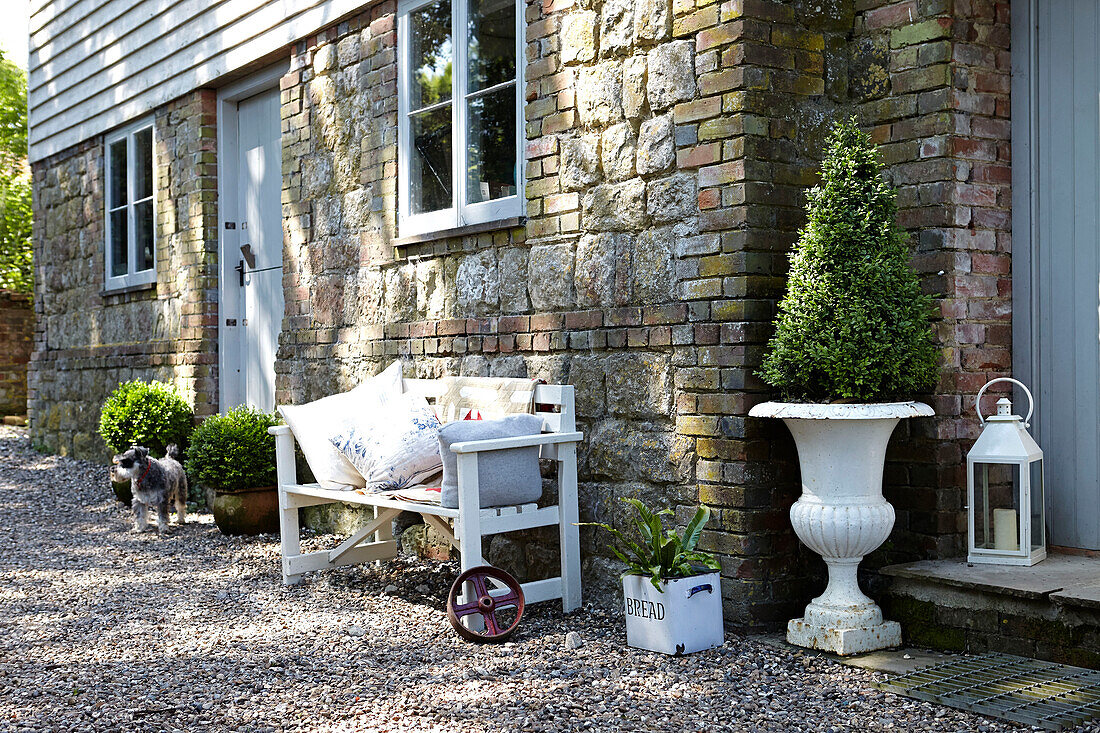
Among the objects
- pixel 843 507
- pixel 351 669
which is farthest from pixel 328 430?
pixel 843 507

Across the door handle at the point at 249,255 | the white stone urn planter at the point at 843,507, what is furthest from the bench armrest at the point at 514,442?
the door handle at the point at 249,255

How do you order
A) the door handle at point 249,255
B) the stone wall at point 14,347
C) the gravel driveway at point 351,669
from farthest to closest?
the stone wall at point 14,347
the door handle at point 249,255
the gravel driveway at point 351,669

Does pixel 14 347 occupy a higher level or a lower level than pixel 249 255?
lower

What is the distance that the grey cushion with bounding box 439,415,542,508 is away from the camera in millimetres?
4008

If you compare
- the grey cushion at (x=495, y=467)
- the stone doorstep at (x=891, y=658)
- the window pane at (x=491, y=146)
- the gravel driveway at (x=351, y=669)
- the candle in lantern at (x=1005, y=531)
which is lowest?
the gravel driveway at (x=351, y=669)

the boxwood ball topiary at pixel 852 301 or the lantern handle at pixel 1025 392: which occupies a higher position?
the boxwood ball topiary at pixel 852 301

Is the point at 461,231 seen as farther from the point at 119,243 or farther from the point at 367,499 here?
the point at 119,243

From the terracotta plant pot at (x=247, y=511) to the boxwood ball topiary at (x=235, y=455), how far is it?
39mm

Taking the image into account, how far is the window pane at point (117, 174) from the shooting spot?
346 inches

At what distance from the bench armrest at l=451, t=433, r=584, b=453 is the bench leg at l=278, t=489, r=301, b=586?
4.23 feet

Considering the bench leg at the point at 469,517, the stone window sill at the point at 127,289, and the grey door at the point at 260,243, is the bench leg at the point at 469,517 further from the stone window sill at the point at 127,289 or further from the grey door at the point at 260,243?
the stone window sill at the point at 127,289

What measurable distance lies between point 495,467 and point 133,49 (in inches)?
236

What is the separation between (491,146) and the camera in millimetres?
5012

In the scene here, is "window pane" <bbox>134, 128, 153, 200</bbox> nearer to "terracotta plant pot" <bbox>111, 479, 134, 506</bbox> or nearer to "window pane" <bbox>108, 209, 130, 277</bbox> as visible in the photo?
"window pane" <bbox>108, 209, 130, 277</bbox>
